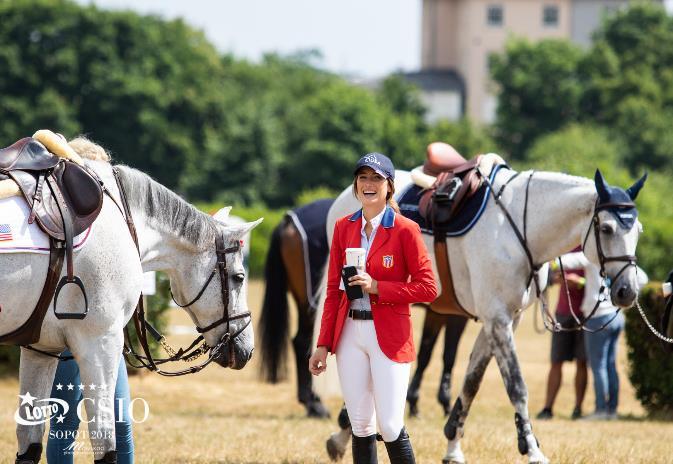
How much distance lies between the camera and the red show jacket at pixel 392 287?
5461 mm

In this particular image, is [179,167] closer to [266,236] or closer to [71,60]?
[71,60]

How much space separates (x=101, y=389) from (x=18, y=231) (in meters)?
0.91

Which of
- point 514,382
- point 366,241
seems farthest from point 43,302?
point 514,382

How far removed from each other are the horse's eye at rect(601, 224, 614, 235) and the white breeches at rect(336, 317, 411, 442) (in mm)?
2459

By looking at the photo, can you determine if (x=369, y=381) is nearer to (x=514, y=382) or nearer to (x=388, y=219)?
(x=388, y=219)

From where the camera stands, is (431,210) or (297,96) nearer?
(431,210)

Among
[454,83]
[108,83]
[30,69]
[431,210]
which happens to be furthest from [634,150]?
[431,210]

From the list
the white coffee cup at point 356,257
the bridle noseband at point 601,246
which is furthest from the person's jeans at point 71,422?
the bridle noseband at point 601,246

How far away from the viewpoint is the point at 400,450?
5.58 m

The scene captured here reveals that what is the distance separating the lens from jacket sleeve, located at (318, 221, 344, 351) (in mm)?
5598

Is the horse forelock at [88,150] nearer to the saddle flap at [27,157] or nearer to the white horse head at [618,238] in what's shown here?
the saddle flap at [27,157]

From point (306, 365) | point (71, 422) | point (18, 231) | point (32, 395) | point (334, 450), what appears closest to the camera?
point (18, 231)

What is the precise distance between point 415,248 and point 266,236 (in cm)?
3529

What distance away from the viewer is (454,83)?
286ft
